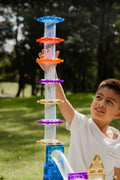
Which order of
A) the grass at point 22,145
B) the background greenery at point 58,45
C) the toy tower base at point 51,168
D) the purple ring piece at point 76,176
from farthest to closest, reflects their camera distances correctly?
1. the background greenery at point 58,45
2. the grass at point 22,145
3. the toy tower base at point 51,168
4. the purple ring piece at point 76,176

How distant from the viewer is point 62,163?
2090 millimetres

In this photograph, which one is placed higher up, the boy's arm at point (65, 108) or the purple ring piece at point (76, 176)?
the boy's arm at point (65, 108)

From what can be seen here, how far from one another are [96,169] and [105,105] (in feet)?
2.20

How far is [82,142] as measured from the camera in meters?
2.42

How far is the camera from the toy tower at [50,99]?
2180 millimetres

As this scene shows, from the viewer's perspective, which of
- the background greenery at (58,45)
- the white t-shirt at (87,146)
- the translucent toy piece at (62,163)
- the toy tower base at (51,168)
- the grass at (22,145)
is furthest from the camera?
the background greenery at (58,45)

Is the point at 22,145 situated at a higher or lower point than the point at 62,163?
lower

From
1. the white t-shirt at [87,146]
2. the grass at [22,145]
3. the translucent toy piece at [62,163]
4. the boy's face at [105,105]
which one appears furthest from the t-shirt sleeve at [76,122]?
the grass at [22,145]

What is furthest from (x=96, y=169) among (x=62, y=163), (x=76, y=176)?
(x=62, y=163)

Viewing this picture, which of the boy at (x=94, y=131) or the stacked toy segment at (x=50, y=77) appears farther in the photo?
the boy at (x=94, y=131)

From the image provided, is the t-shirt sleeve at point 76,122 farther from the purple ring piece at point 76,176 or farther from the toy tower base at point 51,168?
the purple ring piece at point 76,176

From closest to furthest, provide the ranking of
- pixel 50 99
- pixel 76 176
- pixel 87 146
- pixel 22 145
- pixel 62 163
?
pixel 76 176 < pixel 62 163 < pixel 50 99 < pixel 87 146 < pixel 22 145

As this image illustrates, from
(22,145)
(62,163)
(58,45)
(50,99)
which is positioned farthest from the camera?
(58,45)

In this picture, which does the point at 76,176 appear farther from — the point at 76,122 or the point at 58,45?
the point at 58,45
